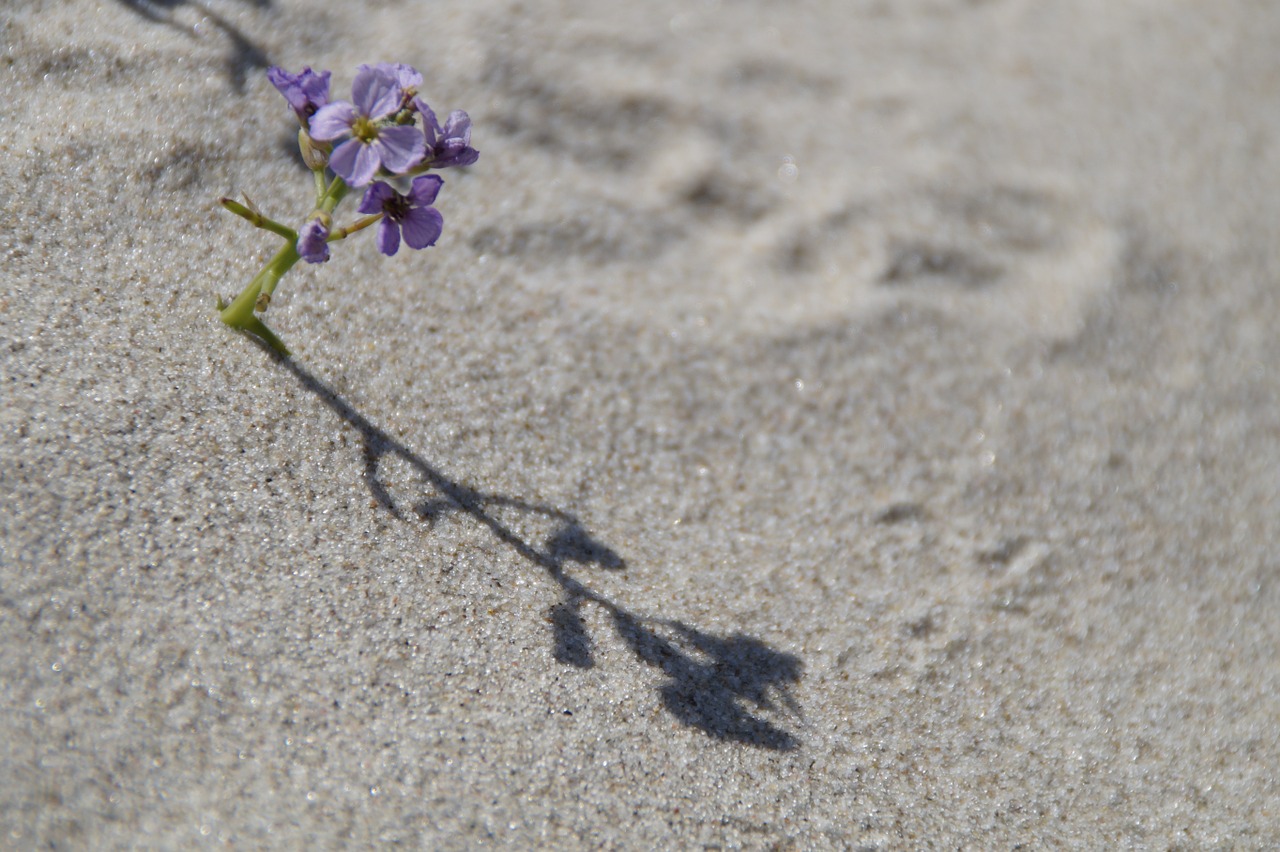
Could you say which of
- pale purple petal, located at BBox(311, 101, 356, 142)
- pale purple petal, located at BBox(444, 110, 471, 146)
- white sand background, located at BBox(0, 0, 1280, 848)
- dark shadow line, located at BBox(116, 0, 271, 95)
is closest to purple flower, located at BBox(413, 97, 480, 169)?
pale purple petal, located at BBox(444, 110, 471, 146)

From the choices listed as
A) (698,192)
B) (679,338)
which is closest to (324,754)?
(679,338)

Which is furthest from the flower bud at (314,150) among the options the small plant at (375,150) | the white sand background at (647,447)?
the white sand background at (647,447)

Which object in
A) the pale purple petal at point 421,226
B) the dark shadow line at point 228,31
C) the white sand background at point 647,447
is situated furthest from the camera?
the dark shadow line at point 228,31

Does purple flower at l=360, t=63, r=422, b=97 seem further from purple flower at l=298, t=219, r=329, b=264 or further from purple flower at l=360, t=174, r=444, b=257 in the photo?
purple flower at l=298, t=219, r=329, b=264

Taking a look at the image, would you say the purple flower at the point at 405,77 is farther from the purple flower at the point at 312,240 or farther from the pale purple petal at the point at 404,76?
the purple flower at the point at 312,240

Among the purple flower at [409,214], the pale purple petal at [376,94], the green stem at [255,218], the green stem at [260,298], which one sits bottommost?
the green stem at [260,298]

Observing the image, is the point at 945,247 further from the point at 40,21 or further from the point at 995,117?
the point at 40,21

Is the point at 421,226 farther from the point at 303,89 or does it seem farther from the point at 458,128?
the point at 303,89

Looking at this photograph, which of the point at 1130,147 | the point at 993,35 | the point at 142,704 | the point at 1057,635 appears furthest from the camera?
the point at 993,35
